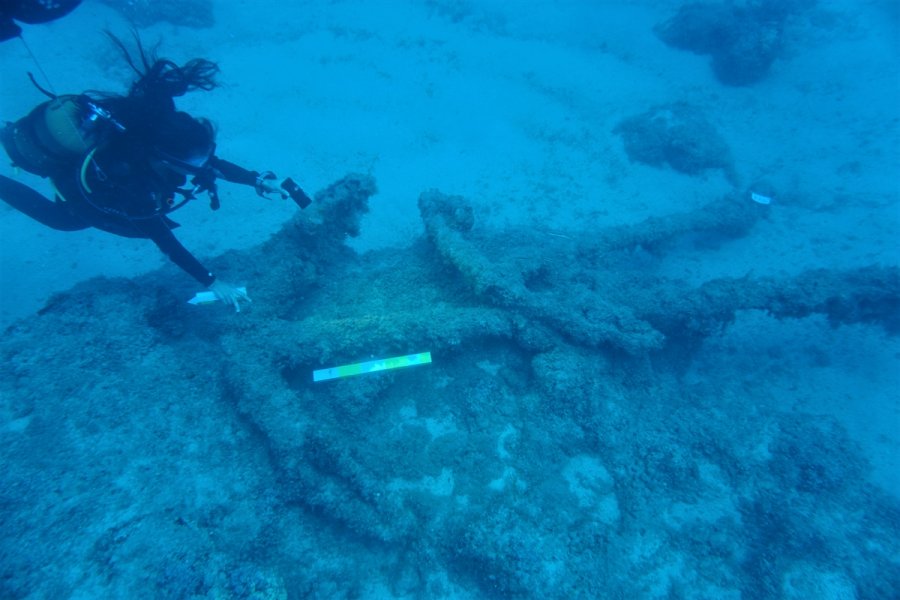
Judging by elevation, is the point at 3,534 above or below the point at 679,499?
above

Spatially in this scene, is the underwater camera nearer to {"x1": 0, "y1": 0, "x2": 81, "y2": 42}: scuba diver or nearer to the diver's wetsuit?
the diver's wetsuit

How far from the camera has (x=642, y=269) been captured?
6.79 meters

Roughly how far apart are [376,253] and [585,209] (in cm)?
418

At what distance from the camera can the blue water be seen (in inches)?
130

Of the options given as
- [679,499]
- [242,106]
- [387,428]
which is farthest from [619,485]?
[242,106]

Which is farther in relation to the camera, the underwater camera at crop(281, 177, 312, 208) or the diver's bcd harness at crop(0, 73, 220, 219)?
the underwater camera at crop(281, 177, 312, 208)

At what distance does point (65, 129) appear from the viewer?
146 inches

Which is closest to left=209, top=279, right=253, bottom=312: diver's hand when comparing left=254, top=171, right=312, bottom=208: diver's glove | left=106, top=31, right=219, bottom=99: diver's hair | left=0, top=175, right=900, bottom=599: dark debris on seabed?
left=0, top=175, right=900, bottom=599: dark debris on seabed

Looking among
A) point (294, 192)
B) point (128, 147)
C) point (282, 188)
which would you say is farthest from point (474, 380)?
point (128, 147)

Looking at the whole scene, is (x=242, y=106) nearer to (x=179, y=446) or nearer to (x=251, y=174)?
(x=251, y=174)

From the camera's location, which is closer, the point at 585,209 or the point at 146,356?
the point at 146,356

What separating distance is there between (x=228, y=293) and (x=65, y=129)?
1984 mm

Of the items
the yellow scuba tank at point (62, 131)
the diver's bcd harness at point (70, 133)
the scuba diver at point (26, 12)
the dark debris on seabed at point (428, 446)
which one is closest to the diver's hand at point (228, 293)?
the dark debris on seabed at point (428, 446)

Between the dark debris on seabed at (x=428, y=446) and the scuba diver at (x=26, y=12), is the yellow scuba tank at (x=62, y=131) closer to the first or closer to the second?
the scuba diver at (x=26, y=12)
